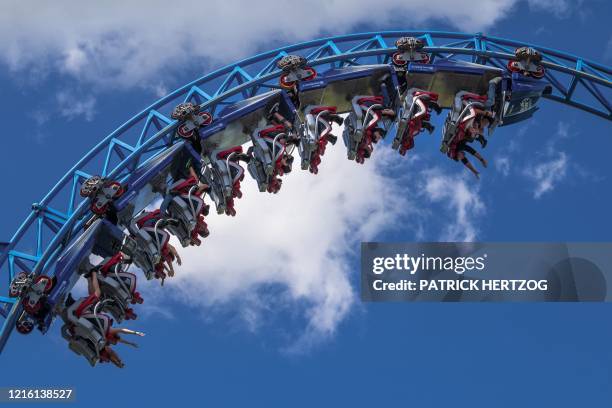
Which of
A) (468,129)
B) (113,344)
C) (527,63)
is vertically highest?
(527,63)

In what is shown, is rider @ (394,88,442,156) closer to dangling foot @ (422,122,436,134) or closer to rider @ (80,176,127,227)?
dangling foot @ (422,122,436,134)

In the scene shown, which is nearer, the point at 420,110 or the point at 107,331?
the point at 107,331

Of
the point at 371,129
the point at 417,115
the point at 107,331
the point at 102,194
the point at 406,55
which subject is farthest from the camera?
the point at 406,55

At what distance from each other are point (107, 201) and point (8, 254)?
7.07 ft

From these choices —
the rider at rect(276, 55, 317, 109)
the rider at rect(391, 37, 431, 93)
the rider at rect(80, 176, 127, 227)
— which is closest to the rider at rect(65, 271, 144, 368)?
the rider at rect(80, 176, 127, 227)

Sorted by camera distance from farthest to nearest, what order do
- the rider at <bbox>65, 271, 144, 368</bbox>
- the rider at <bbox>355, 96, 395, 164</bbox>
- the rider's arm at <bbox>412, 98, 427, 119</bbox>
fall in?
the rider at <bbox>355, 96, 395, 164</bbox>, the rider's arm at <bbox>412, 98, 427, 119</bbox>, the rider at <bbox>65, 271, 144, 368</bbox>

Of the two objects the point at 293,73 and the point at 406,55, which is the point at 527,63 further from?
the point at 293,73

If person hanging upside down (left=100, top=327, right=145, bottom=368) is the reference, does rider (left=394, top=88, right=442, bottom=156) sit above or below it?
above

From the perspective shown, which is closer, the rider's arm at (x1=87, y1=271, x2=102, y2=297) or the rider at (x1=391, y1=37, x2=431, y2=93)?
the rider's arm at (x1=87, y1=271, x2=102, y2=297)

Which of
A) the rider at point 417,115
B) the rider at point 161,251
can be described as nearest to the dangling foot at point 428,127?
the rider at point 417,115

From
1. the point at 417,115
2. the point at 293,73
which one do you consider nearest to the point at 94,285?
the point at 293,73

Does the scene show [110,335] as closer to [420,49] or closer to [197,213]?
[197,213]

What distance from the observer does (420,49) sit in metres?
25.9

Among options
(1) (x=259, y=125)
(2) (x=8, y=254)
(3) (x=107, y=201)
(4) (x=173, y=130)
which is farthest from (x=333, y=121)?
(2) (x=8, y=254)
